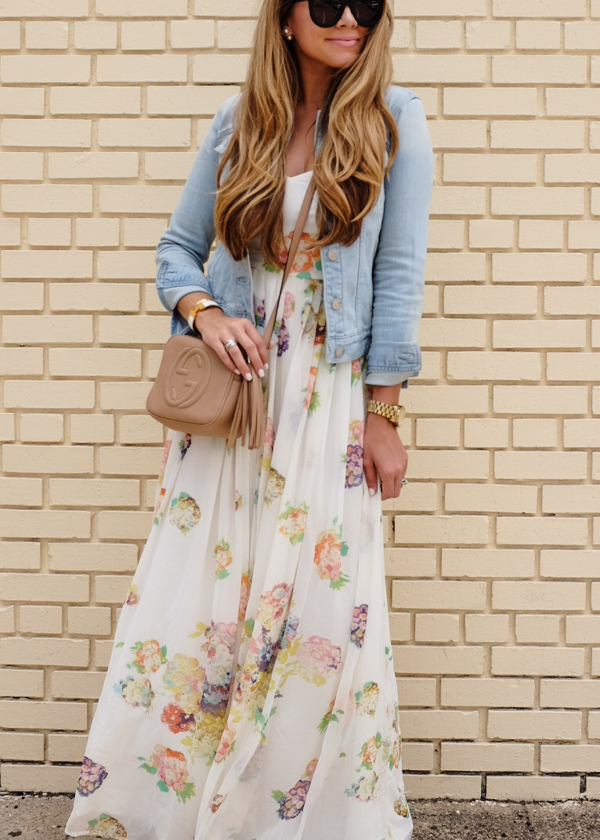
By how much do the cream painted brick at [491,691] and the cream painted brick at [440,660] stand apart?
0.12ft

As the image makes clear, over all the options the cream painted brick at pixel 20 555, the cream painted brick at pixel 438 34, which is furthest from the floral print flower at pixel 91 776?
the cream painted brick at pixel 438 34

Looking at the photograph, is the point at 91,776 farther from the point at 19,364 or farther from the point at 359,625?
the point at 19,364

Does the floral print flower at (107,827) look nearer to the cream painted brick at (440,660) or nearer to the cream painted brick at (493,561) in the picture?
the cream painted brick at (440,660)

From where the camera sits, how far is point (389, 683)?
6.59ft

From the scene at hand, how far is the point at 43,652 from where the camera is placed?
2.64 meters

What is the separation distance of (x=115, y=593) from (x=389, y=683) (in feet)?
3.39

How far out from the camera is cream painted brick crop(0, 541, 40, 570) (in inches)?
103

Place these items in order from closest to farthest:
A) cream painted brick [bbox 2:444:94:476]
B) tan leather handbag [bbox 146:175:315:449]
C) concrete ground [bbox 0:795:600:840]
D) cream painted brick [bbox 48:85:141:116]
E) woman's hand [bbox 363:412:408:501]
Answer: tan leather handbag [bbox 146:175:315:449] → woman's hand [bbox 363:412:408:501] → concrete ground [bbox 0:795:600:840] → cream painted brick [bbox 48:85:141:116] → cream painted brick [bbox 2:444:94:476]

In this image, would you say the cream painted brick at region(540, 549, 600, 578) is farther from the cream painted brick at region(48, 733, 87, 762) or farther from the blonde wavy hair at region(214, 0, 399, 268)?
the cream painted brick at region(48, 733, 87, 762)

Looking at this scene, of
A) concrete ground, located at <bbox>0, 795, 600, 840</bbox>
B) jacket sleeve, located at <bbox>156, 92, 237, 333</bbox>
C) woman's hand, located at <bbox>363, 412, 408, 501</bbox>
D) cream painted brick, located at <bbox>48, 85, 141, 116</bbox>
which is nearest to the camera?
woman's hand, located at <bbox>363, 412, 408, 501</bbox>

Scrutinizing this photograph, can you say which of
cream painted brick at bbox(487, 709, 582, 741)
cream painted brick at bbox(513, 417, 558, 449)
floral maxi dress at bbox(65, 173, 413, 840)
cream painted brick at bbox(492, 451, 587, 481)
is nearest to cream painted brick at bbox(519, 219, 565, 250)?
cream painted brick at bbox(513, 417, 558, 449)

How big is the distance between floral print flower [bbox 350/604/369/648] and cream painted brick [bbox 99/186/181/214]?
1395 mm

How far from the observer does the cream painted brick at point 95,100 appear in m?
2.50

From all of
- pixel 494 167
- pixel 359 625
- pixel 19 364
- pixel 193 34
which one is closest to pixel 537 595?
pixel 359 625
